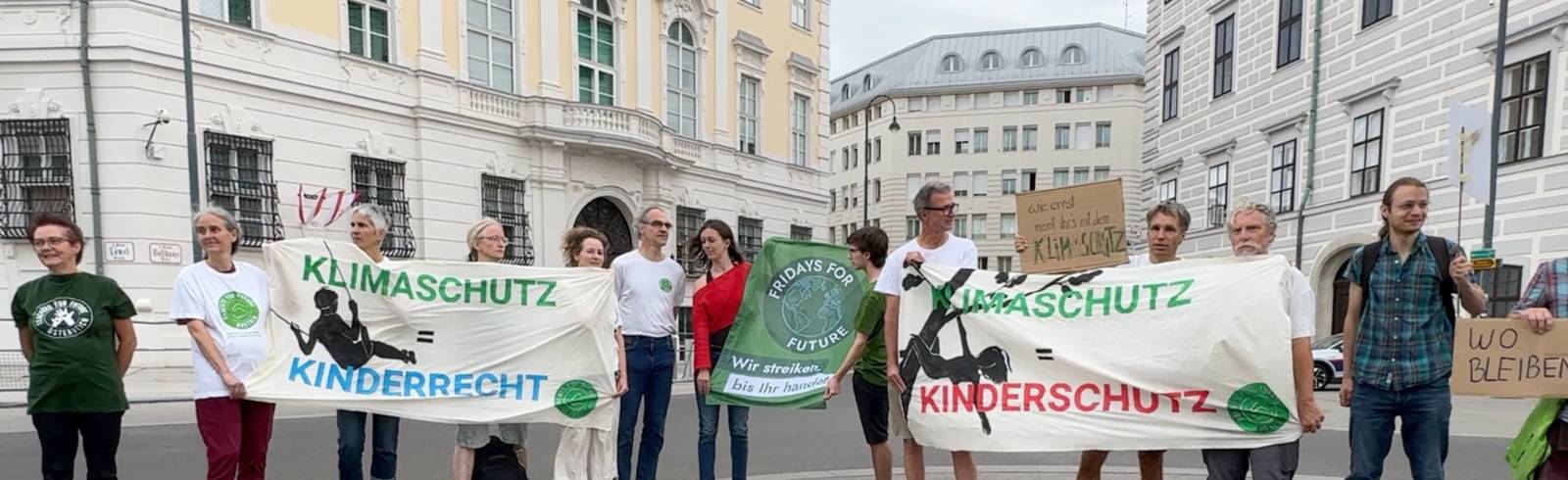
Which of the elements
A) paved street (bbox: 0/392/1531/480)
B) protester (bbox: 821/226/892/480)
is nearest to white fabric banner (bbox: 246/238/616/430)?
protester (bbox: 821/226/892/480)

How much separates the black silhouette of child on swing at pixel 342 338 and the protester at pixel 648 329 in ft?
4.09

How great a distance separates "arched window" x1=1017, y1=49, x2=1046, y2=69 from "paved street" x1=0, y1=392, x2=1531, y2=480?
5138 centimetres

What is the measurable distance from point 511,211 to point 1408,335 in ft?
58.4

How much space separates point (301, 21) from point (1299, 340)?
17.1m

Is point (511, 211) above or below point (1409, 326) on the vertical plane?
above

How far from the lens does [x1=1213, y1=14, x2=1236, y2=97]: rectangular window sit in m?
21.0

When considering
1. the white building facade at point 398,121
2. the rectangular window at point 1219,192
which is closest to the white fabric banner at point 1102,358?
the white building facade at point 398,121

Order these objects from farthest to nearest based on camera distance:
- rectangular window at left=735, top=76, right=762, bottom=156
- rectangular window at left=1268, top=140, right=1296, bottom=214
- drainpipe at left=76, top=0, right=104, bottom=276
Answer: rectangular window at left=735, top=76, right=762, bottom=156 < rectangular window at left=1268, top=140, right=1296, bottom=214 < drainpipe at left=76, top=0, right=104, bottom=276

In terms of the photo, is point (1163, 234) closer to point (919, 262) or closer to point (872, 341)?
point (919, 262)

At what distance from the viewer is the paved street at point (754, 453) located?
21.6ft

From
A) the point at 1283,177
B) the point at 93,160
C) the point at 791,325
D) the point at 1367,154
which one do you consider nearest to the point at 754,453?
the point at 791,325

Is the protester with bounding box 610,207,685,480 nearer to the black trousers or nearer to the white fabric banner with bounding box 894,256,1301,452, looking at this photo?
the white fabric banner with bounding box 894,256,1301,452

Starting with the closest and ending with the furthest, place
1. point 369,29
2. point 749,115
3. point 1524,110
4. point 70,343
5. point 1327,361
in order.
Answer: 1. point 70,343
2. point 1524,110
3. point 1327,361
4. point 369,29
5. point 749,115

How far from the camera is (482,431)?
4.86 m
